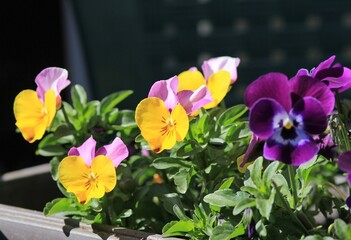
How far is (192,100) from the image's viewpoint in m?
1.12

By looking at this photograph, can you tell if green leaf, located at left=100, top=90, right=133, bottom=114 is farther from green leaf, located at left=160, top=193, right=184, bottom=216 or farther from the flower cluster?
green leaf, located at left=160, top=193, right=184, bottom=216

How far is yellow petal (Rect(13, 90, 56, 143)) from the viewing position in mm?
1206

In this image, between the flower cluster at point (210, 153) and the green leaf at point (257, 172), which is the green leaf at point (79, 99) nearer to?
the flower cluster at point (210, 153)

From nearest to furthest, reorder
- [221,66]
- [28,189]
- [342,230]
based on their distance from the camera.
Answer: [342,230] < [221,66] < [28,189]

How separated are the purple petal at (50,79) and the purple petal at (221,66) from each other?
235 mm

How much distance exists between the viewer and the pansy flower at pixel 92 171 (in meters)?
1.08

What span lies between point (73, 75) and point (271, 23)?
2.71 ft

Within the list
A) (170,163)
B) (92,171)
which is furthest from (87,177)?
(170,163)

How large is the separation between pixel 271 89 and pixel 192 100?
9.0 inches

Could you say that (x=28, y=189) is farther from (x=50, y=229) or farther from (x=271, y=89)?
(x=271, y=89)

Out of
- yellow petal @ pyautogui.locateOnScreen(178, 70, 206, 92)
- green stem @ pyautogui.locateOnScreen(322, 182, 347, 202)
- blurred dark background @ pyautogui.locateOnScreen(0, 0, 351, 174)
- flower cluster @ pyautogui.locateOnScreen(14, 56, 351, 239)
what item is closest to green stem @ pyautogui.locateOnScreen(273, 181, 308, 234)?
flower cluster @ pyautogui.locateOnScreen(14, 56, 351, 239)

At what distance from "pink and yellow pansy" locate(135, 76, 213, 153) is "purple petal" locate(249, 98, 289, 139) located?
16cm

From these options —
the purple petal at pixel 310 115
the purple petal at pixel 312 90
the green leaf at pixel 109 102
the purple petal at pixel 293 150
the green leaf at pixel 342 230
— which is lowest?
the green leaf at pixel 109 102

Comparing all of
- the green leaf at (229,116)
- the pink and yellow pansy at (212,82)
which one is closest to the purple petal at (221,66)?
the pink and yellow pansy at (212,82)
